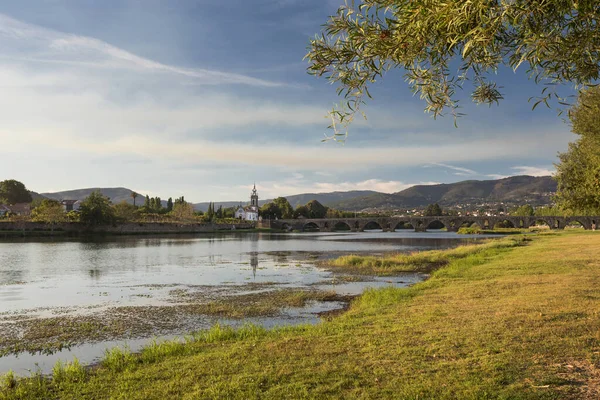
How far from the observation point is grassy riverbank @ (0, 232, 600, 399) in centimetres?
820

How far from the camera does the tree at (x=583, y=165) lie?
872 inches

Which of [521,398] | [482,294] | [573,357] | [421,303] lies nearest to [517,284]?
[482,294]

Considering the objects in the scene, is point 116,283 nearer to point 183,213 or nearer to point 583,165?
point 583,165

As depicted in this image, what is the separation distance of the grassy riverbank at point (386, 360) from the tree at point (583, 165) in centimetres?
948

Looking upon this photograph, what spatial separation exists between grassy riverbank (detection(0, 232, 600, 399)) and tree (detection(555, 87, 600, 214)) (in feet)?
31.1

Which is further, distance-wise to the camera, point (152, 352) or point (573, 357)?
point (152, 352)

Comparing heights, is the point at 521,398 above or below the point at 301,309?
above

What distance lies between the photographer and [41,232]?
112 metres

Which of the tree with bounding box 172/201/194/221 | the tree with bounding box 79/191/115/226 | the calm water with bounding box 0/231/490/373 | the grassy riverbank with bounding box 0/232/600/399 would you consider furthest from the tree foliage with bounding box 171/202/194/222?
the grassy riverbank with bounding box 0/232/600/399

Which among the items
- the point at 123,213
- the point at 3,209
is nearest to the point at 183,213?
the point at 123,213

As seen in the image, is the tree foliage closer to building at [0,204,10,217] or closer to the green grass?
building at [0,204,10,217]

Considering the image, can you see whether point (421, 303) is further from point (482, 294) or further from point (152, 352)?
point (152, 352)

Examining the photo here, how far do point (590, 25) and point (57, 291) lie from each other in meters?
31.2

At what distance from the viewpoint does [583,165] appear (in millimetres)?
26641
